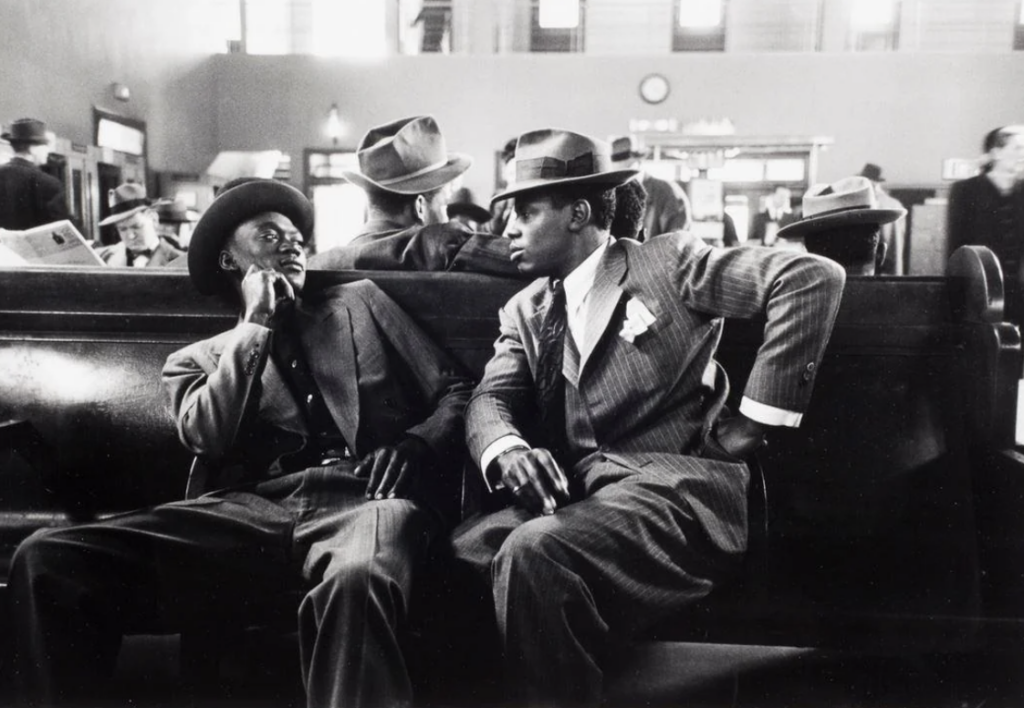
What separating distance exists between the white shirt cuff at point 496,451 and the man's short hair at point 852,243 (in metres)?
1.23

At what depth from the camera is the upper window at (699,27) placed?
11.0 m

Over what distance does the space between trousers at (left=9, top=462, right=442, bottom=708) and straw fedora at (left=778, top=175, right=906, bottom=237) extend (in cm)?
146

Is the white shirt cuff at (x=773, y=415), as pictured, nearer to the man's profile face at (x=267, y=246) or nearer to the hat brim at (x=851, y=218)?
the hat brim at (x=851, y=218)

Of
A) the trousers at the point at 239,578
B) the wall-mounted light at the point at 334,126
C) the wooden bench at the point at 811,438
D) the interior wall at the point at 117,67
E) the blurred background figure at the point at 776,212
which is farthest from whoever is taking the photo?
the wall-mounted light at the point at 334,126

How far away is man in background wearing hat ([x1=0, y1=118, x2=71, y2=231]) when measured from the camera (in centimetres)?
476

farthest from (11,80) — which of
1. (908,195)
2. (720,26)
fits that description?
(908,195)

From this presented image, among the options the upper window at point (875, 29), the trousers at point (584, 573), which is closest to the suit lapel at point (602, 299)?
the trousers at point (584, 573)

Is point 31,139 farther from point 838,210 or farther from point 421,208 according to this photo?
point 838,210

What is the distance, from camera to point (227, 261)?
235 cm

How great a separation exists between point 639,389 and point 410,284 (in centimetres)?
74

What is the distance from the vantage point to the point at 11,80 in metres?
6.05

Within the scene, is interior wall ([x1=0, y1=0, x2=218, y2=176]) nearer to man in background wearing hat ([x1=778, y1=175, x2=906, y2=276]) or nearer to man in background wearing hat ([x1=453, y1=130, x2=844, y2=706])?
man in background wearing hat ([x1=453, y1=130, x2=844, y2=706])

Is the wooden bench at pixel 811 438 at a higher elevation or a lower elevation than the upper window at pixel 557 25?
lower

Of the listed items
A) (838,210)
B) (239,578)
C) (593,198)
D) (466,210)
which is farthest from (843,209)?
(466,210)
